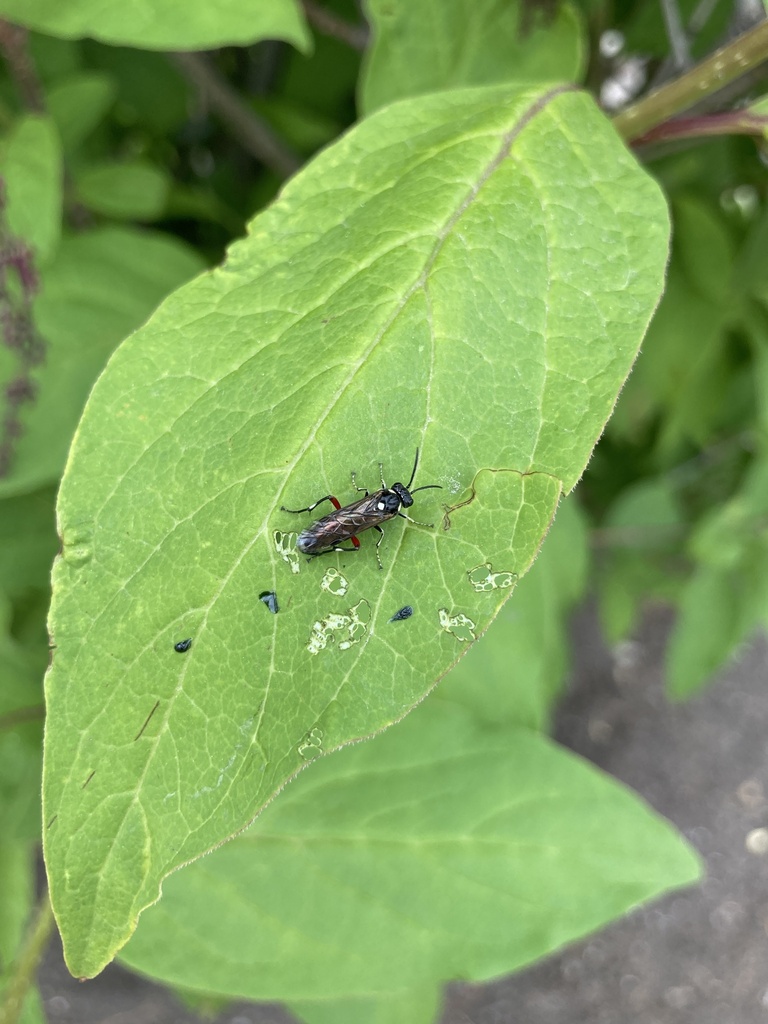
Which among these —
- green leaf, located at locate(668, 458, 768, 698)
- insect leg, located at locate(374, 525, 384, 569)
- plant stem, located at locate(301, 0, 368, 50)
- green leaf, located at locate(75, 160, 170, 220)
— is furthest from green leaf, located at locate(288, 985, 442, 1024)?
plant stem, located at locate(301, 0, 368, 50)

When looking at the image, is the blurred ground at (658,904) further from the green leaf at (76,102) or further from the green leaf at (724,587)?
the green leaf at (76,102)

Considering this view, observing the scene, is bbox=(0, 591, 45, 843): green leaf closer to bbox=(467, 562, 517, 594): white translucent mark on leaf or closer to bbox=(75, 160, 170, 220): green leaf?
bbox=(75, 160, 170, 220): green leaf

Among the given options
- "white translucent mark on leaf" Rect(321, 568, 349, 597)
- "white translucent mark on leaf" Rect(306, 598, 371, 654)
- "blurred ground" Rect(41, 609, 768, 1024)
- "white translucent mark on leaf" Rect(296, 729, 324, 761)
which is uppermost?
"white translucent mark on leaf" Rect(321, 568, 349, 597)

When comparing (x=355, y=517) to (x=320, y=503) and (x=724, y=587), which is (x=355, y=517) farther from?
(x=724, y=587)

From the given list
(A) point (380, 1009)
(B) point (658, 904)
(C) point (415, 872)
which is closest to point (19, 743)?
(C) point (415, 872)

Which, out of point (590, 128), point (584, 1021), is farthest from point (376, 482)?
point (584, 1021)

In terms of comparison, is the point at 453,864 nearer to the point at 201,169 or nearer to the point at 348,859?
the point at 348,859
